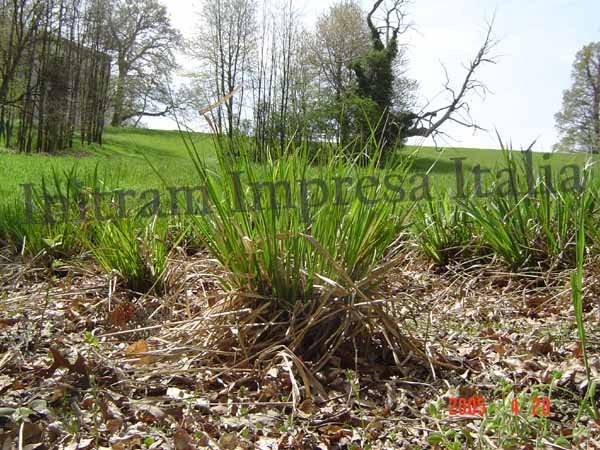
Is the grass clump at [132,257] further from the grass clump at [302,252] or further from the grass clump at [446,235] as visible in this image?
the grass clump at [446,235]

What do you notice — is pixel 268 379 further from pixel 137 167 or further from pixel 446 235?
pixel 137 167

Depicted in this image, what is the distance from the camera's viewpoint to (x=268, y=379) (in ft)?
5.05

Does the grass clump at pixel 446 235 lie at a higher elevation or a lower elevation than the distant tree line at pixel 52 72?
lower

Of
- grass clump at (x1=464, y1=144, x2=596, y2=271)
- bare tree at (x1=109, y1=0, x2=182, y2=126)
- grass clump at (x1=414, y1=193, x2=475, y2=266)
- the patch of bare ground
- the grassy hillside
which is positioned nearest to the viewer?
the patch of bare ground

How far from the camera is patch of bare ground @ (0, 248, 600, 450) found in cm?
126

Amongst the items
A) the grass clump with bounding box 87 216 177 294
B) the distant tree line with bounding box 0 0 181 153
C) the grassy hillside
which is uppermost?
the distant tree line with bounding box 0 0 181 153

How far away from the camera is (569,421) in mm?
1340

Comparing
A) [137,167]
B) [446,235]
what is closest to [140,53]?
[137,167]

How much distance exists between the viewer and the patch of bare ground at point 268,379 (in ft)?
4.15

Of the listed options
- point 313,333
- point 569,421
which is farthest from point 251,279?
point 569,421

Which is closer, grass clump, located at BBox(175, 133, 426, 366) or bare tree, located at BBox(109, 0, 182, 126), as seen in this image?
grass clump, located at BBox(175, 133, 426, 366)

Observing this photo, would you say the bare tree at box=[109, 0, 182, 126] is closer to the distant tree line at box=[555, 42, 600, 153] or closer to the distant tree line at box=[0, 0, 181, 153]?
the distant tree line at box=[0, 0, 181, 153]
